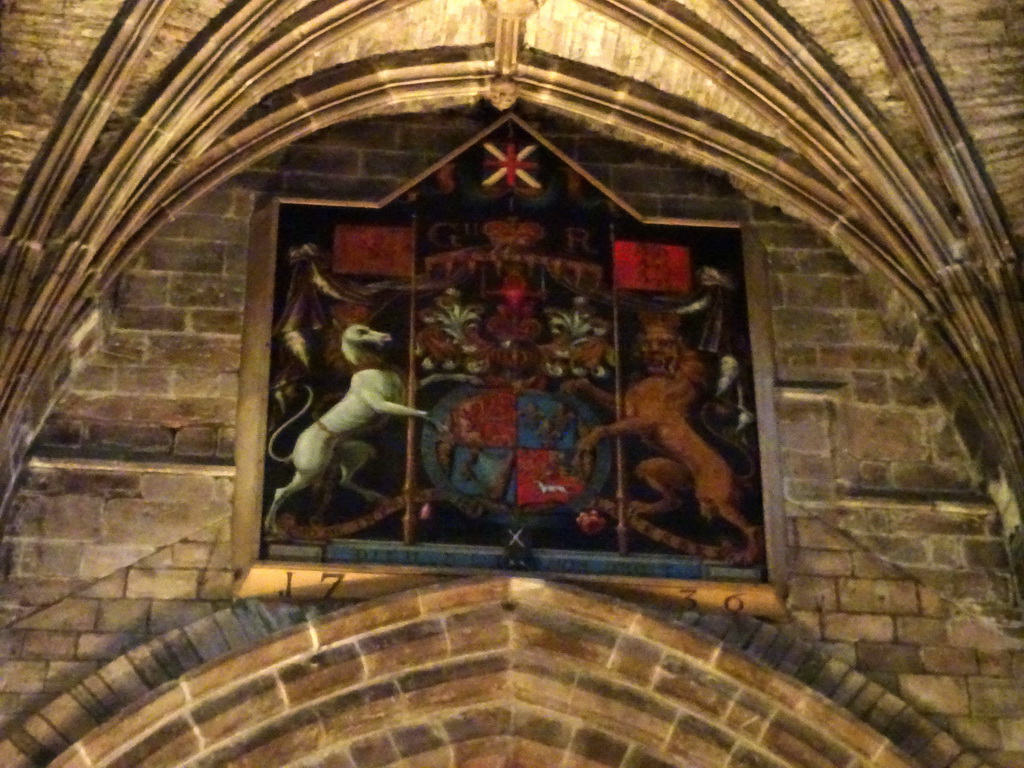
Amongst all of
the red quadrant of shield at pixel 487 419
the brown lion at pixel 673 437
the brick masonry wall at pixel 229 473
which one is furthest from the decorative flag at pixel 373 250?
the brown lion at pixel 673 437

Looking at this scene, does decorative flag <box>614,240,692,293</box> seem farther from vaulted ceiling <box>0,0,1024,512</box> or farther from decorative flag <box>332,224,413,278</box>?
decorative flag <box>332,224,413,278</box>

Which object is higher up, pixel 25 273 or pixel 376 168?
pixel 376 168

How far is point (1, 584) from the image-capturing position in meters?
8.87

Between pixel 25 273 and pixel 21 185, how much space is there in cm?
39

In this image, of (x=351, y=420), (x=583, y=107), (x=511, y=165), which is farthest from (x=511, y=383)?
(x=583, y=107)

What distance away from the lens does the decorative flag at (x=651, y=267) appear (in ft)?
33.2

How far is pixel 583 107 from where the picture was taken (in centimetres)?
1041

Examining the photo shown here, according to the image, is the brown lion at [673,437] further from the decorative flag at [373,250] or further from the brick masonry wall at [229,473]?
the decorative flag at [373,250]

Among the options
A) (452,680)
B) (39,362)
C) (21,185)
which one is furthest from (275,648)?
(21,185)

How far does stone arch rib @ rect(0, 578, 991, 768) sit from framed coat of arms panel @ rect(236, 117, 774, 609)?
20 centimetres

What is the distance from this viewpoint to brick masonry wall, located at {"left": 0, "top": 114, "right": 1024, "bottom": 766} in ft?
29.4

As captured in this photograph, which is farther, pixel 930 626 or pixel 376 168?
pixel 376 168

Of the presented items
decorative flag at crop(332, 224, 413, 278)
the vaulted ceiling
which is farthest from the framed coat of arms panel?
the vaulted ceiling

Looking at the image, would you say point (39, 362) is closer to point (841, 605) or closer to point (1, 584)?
point (1, 584)
